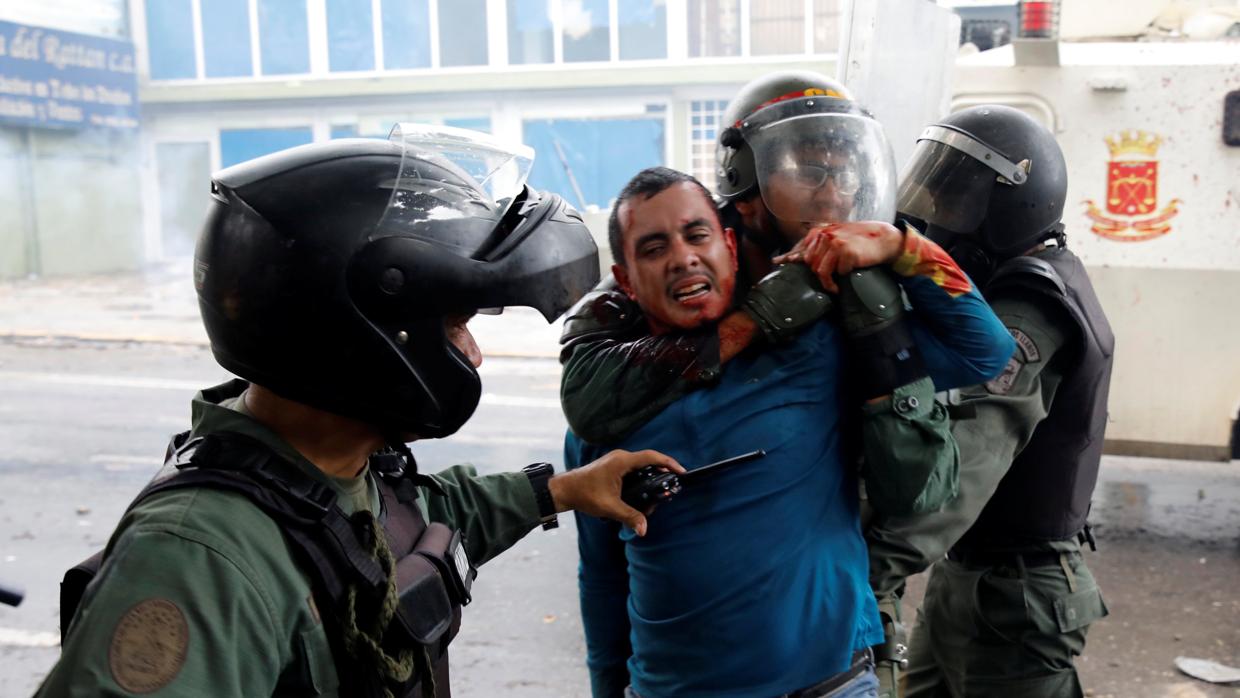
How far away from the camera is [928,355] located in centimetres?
183

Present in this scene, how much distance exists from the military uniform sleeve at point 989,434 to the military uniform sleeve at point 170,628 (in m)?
1.28

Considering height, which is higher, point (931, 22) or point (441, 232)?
point (931, 22)

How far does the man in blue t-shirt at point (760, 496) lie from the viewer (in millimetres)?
1781

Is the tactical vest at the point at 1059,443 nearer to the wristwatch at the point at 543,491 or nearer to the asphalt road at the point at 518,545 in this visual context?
the wristwatch at the point at 543,491

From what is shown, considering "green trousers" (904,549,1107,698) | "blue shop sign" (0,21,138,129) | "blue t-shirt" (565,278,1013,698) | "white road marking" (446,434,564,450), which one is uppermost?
"blue shop sign" (0,21,138,129)

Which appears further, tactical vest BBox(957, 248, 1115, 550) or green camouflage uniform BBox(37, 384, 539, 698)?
tactical vest BBox(957, 248, 1115, 550)

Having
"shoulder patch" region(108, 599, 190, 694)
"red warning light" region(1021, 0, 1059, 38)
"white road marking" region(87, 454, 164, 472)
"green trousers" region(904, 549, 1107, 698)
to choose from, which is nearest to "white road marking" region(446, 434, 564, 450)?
"white road marking" region(87, 454, 164, 472)

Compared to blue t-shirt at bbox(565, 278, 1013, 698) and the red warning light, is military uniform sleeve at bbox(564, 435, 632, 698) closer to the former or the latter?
blue t-shirt at bbox(565, 278, 1013, 698)

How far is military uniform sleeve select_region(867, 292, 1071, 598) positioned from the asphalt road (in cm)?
210

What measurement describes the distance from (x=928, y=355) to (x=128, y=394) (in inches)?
346

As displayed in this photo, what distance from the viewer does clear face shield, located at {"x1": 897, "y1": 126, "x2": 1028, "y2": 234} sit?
8.70ft

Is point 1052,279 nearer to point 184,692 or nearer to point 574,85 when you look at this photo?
point 184,692

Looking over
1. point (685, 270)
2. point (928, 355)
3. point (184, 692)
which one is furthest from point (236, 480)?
point (928, 355)

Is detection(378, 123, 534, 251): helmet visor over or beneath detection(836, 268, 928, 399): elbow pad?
over
